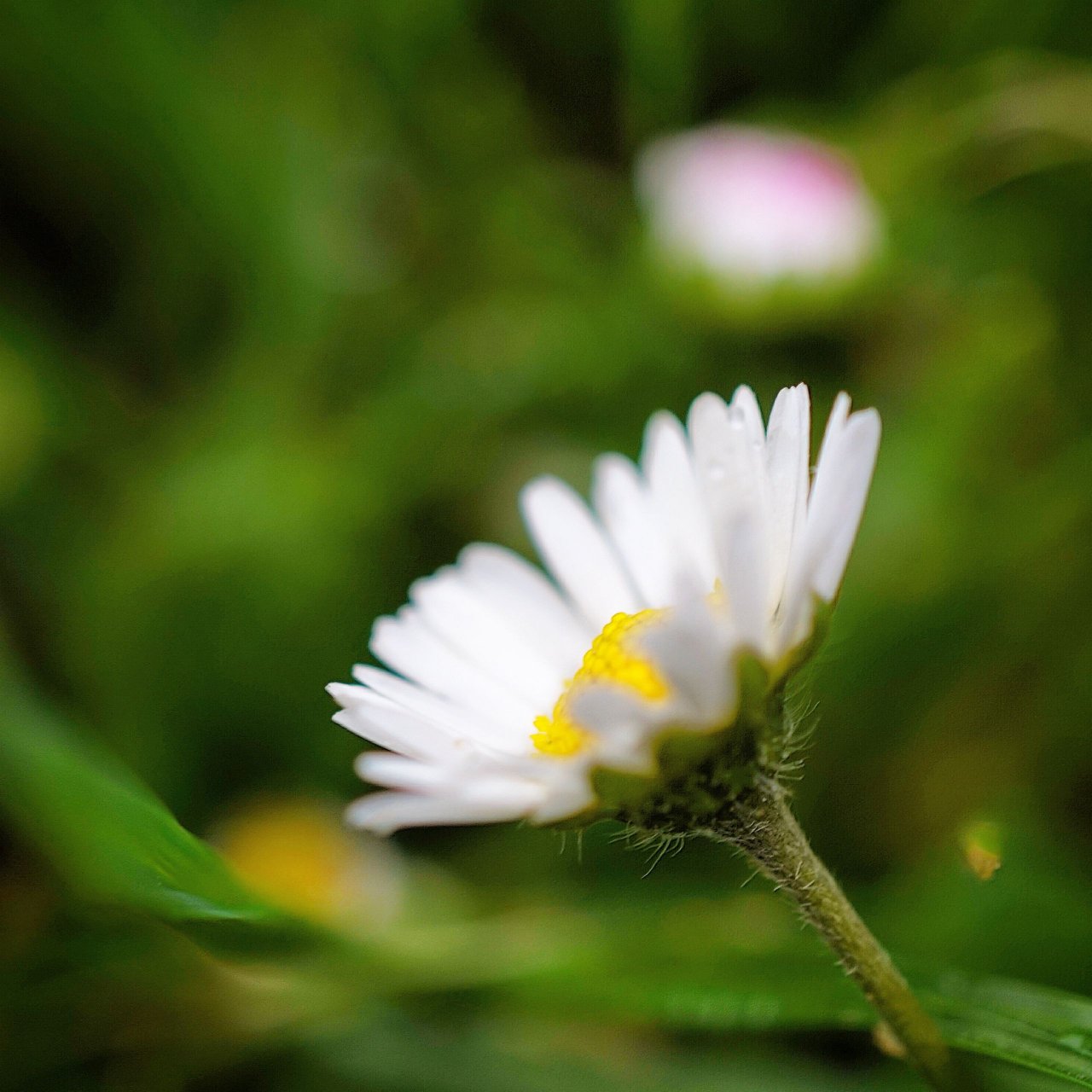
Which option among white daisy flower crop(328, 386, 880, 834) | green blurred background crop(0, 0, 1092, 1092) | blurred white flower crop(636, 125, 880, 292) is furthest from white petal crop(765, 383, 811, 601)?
blurred white flower crop(636, 125, 880, 292)

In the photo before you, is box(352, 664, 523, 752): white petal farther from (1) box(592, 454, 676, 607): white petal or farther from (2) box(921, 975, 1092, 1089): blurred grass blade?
(2) box(921, 975, 1092, 1089): blurred grass blade

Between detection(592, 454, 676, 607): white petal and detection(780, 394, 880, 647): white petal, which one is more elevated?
detection(592, 454, 676, 607): white petal

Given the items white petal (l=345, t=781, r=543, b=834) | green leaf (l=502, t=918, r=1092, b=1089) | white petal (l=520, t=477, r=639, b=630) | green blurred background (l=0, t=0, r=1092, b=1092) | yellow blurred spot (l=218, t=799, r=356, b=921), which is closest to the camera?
white petal (l=345, t=781, r=543, b=834)

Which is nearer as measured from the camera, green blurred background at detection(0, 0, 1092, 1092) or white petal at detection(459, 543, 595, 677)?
white petal at detection(459, 543, 595, 677)

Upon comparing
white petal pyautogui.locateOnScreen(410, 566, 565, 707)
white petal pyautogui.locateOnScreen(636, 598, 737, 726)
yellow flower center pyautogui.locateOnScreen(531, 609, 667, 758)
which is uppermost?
white petal pyautogui.locateOnScreen(410, 566, 565, 707)

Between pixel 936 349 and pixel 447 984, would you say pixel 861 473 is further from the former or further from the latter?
pixel 936 349

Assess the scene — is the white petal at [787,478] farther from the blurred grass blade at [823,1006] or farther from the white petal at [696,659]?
the blurred grass blade at [823,1006]

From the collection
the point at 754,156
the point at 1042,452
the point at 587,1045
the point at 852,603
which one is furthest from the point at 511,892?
the point at 754,156
